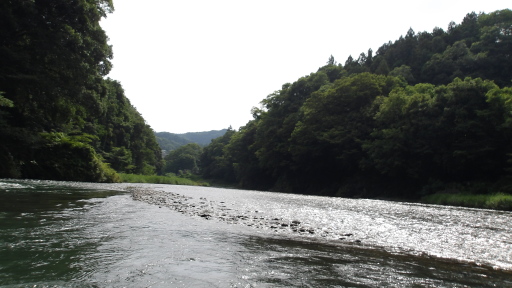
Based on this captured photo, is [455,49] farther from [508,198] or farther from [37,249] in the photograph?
[37,249]

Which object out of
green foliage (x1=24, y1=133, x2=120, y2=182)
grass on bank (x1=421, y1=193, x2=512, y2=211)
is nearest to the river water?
grass on bank (x1=421, y1=193, x2=512, y2=211)

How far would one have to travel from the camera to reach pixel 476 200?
2711cm

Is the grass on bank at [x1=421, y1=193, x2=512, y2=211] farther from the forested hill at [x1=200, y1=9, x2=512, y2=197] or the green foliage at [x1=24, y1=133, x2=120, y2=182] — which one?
the green foliage at [x1=24, y1=133, x2=120, y2=182]

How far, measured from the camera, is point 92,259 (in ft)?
16.1

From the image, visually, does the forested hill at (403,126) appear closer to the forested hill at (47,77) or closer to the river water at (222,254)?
the river water at (222,254)

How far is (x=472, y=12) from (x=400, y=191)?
79.6 m

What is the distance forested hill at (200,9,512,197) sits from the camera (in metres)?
33.8

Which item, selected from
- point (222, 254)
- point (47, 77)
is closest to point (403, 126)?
point (47, 77)

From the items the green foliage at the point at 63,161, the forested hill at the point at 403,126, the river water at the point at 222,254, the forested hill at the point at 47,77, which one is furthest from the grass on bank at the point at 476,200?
the green foliage at the point at 63,161

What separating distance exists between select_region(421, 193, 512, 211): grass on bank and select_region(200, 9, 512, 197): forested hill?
3.16 metres

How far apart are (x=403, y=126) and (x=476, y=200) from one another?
14691 mm

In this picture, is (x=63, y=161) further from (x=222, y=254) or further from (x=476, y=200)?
(x=476, y=200)

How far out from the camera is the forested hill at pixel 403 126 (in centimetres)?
3381

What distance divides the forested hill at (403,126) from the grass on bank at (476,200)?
316 centimetres
